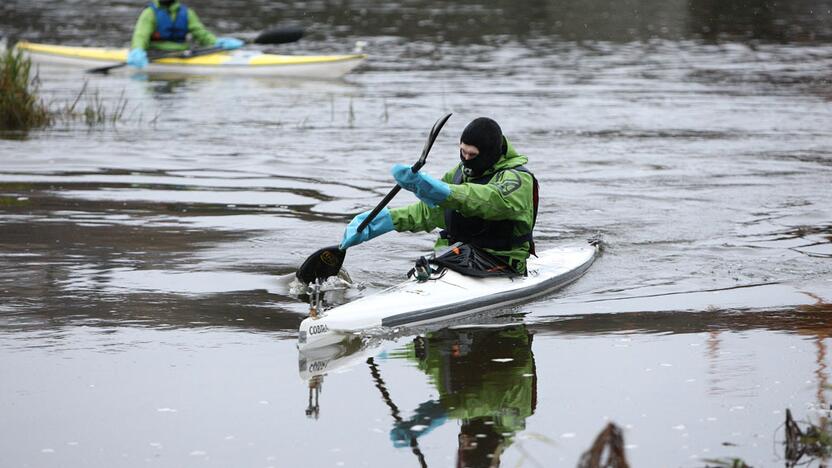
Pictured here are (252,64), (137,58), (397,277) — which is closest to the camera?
(397,277)

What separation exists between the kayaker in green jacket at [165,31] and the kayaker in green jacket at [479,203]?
1421 centimetres

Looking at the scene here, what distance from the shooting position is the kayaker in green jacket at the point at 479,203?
25.1 feet

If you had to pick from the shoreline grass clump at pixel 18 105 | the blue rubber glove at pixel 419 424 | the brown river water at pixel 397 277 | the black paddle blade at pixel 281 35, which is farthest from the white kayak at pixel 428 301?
the black paddle blade at pixel 281 35

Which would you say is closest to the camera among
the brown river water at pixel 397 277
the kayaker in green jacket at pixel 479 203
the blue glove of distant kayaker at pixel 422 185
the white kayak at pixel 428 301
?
the brown river water at pixel 397 277

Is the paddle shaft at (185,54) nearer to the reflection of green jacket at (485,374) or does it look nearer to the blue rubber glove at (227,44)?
the blue rubber glove at (227,44)

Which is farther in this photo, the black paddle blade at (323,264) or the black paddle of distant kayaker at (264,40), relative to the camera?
the black paddle of distant kayaker at (264,40)

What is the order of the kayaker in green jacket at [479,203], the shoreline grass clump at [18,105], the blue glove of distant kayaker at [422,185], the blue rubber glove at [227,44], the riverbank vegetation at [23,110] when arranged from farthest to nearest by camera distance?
the blue rubber glove at [227,44] → the shoreline grass clump at [18,105] → the riverbank vegetation at [23,110] → the kayaker in green jacket at [479,203] → the blue glove of distant kayaker at [422,185]

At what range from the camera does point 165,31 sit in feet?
72.8

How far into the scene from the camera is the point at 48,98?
19281 millimetres

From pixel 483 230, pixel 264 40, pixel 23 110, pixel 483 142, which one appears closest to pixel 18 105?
pixel 23 110

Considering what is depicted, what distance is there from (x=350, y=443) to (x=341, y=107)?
13507 mm

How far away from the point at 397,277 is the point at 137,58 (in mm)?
13390

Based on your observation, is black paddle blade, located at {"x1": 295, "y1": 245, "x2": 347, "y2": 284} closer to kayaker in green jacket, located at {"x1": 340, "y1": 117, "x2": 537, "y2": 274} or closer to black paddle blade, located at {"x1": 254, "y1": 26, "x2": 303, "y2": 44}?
kayaker in green jacket, located at {"x1": 340, "y1": 117, "x2": 537, "y2": 274}

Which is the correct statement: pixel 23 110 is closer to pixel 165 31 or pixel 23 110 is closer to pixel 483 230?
pixel 165 31
